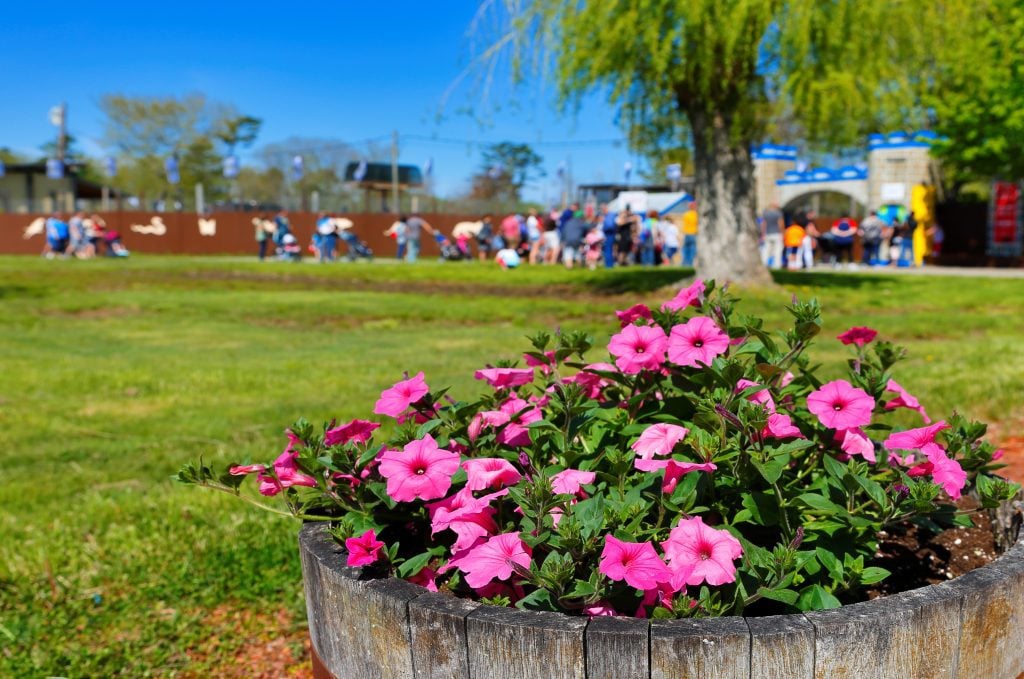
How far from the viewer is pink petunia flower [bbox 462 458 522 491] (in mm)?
1413

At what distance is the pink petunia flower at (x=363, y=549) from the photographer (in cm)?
131

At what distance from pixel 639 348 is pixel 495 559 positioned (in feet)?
1.80

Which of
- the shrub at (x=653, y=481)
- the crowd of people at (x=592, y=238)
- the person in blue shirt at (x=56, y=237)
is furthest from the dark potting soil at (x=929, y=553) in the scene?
the person in blue shirt at (x=56, y=237)

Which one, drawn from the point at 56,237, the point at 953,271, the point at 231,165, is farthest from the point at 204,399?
the point at 231,165

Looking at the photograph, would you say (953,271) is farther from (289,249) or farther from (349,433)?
(349,433)

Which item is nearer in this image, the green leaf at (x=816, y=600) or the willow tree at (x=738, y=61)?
the green leaf at (x=816, y=600)

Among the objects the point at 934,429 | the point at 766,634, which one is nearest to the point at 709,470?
the point at 766,634

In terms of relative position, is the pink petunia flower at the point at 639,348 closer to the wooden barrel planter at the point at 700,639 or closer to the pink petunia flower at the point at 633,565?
the pink petunia flower at the point at 633,565

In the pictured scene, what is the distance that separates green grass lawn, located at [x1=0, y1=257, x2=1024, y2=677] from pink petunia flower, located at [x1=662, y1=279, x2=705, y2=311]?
5.18ft

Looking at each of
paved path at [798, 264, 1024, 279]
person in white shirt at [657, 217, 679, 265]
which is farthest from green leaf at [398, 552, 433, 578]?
person in white shirt at [657, 217, 679, 265]

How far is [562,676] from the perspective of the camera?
112 centimetres

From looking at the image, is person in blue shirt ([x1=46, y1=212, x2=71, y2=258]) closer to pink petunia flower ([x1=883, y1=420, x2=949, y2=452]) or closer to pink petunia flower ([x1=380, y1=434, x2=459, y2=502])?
pink petunia flower ([x1=380, y1=434, x2=459, y2=502])

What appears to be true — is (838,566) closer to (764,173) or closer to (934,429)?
(934,429)

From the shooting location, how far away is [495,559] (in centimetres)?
128
